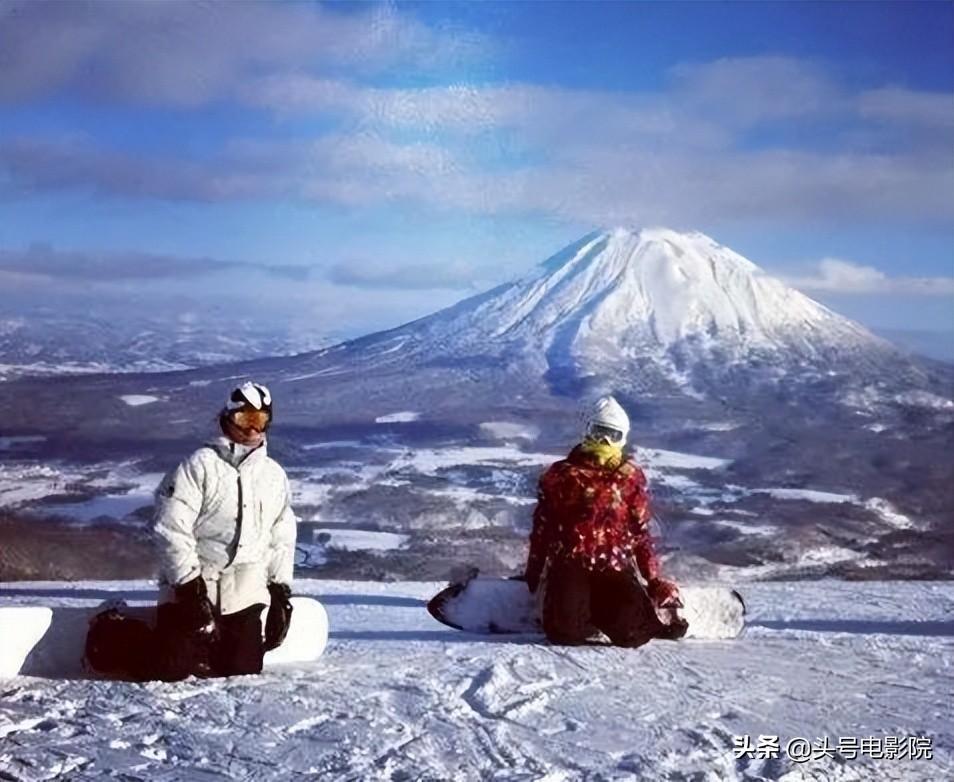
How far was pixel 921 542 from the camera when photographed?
38.8ft

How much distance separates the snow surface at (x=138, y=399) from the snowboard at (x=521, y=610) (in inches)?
295

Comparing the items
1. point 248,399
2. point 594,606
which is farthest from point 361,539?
point 248,399

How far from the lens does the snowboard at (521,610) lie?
16.4ft

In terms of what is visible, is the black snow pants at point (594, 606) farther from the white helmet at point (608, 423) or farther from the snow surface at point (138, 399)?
the snow surface at point (138, 399)

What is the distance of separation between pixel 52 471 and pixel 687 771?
847 centimetres

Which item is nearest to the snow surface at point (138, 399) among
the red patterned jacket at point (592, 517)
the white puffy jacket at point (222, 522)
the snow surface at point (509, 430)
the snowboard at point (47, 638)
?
the snow surface at point (509, 430)

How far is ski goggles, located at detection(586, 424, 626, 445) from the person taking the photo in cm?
487

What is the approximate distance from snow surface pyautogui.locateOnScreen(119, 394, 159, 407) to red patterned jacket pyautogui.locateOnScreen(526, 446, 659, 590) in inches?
307

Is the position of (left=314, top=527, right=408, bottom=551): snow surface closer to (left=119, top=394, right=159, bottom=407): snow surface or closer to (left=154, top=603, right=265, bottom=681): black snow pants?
(left=119, top=394, right=159, bottom=407): snow surface

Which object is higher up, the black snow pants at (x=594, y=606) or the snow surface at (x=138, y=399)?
the snow surface at (x=138, y=399)

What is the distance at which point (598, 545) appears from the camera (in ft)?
15.8

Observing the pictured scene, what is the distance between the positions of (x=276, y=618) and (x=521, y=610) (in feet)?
3.89

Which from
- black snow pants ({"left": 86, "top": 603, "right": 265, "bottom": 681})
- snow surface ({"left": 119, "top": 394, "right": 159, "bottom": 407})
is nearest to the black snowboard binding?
black snow pants ({"left": 86, "top": 603, "right": 265, "bottom": 681})

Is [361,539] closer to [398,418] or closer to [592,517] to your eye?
[398,418]
